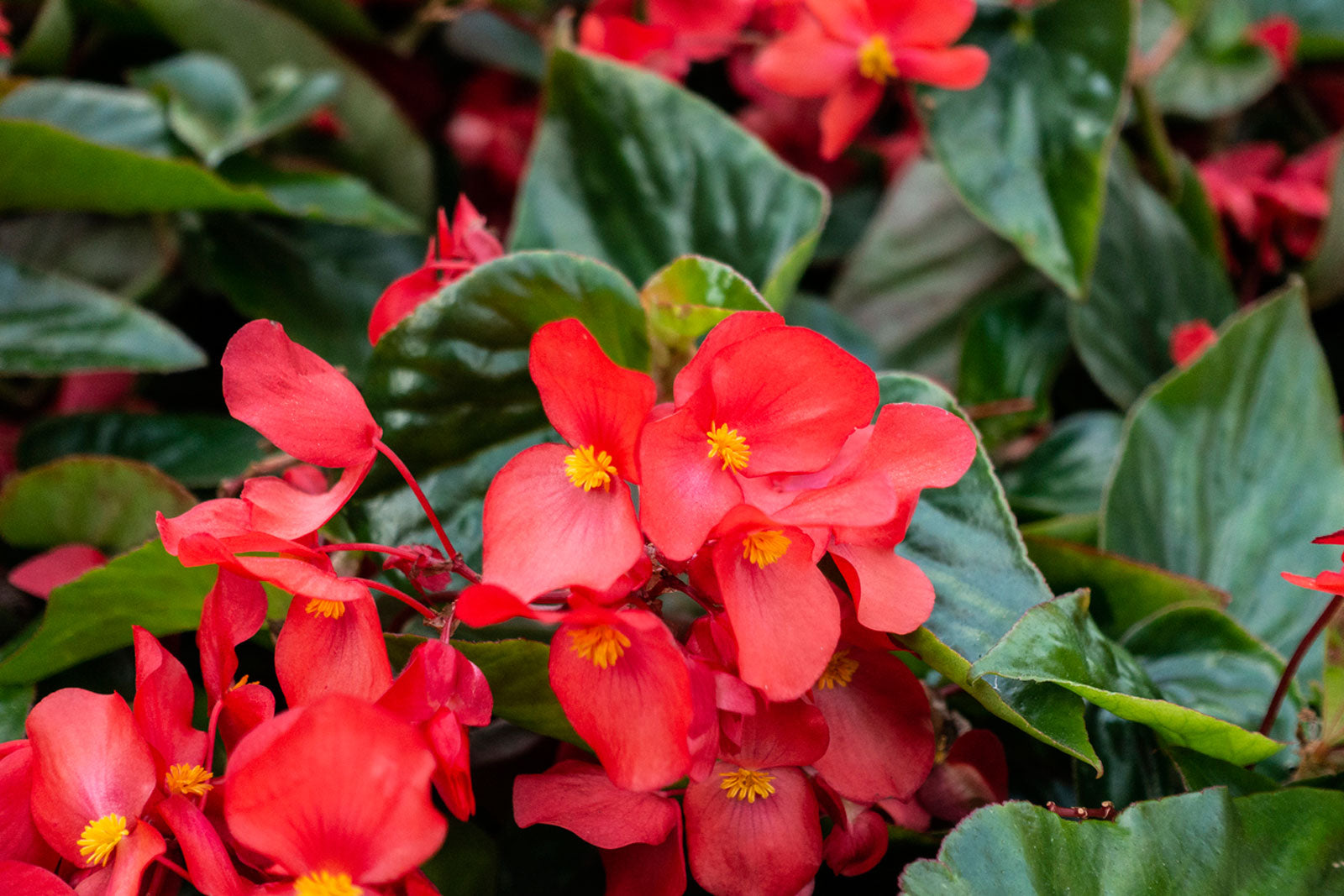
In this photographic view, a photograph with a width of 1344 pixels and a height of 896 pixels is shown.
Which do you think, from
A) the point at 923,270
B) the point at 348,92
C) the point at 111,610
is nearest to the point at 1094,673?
the point at 111,610

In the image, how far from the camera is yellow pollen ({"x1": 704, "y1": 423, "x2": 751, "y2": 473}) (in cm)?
33

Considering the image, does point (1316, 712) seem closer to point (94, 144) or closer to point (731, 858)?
point (731, 858)

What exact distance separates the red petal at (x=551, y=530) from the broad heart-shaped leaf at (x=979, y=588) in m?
0.12

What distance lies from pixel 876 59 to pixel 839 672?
379mm

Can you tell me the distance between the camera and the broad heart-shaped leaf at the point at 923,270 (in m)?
0.80

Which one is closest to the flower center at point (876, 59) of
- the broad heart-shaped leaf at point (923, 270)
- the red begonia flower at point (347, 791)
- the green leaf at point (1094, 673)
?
the broad heart-shaped leaf at point (923, 270)

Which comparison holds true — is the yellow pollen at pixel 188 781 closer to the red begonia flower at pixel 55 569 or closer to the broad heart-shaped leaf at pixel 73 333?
the red begonia flower at pixel 55 569

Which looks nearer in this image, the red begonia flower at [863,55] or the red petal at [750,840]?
the red petal at [750,840]

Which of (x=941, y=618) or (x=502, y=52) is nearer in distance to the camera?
(x=941, y=618)

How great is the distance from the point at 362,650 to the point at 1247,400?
0.51 metres

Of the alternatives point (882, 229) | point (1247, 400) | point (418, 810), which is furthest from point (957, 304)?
point (418, 810)

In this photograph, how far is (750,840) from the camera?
13.8 inches

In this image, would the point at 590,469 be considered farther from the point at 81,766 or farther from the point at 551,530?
the point at 81,766

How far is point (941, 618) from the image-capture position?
1.28 feet
